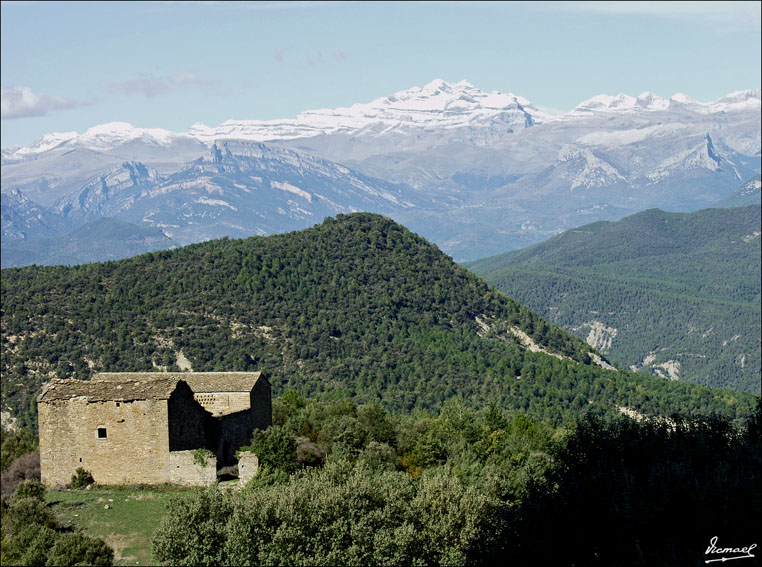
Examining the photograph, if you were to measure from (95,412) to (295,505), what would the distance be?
12628 mm

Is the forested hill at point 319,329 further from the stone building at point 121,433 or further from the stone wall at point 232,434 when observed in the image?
the stone building at point 121,433

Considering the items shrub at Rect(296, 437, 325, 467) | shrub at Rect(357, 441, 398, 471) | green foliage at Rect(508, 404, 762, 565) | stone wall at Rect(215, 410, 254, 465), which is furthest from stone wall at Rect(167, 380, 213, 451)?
green foliage at Rect(508, 404, 762, 565)

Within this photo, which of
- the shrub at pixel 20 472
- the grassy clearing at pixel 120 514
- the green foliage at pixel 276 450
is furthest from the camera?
the shrub at pixel 20 472

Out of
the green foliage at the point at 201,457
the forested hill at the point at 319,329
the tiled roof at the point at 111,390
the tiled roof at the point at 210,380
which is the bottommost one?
the forested hill at the point at 319,329

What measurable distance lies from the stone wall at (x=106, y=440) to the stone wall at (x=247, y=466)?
314 centimetres

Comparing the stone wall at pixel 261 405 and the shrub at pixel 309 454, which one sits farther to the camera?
the stone wall at pixel 261 405

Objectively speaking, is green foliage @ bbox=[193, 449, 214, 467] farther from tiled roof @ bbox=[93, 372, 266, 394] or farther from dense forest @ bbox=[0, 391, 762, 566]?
tiled roof @ bbox=[93, 372, 266, 394]

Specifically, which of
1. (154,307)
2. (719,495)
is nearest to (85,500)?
(719,495)

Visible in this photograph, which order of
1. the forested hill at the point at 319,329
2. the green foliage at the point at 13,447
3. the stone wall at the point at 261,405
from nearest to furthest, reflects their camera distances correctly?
the stone wall at the point at 261,405
the green foliage at the point at 13,447
the forested hill at the point at 319,329

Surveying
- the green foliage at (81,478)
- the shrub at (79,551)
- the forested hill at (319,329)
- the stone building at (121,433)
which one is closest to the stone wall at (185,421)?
the stone building at (121,433)

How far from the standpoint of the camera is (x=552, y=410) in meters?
97.4

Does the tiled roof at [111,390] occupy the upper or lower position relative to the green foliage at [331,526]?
upper

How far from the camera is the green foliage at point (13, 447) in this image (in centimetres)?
4922

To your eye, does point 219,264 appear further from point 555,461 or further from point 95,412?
point 555,461
